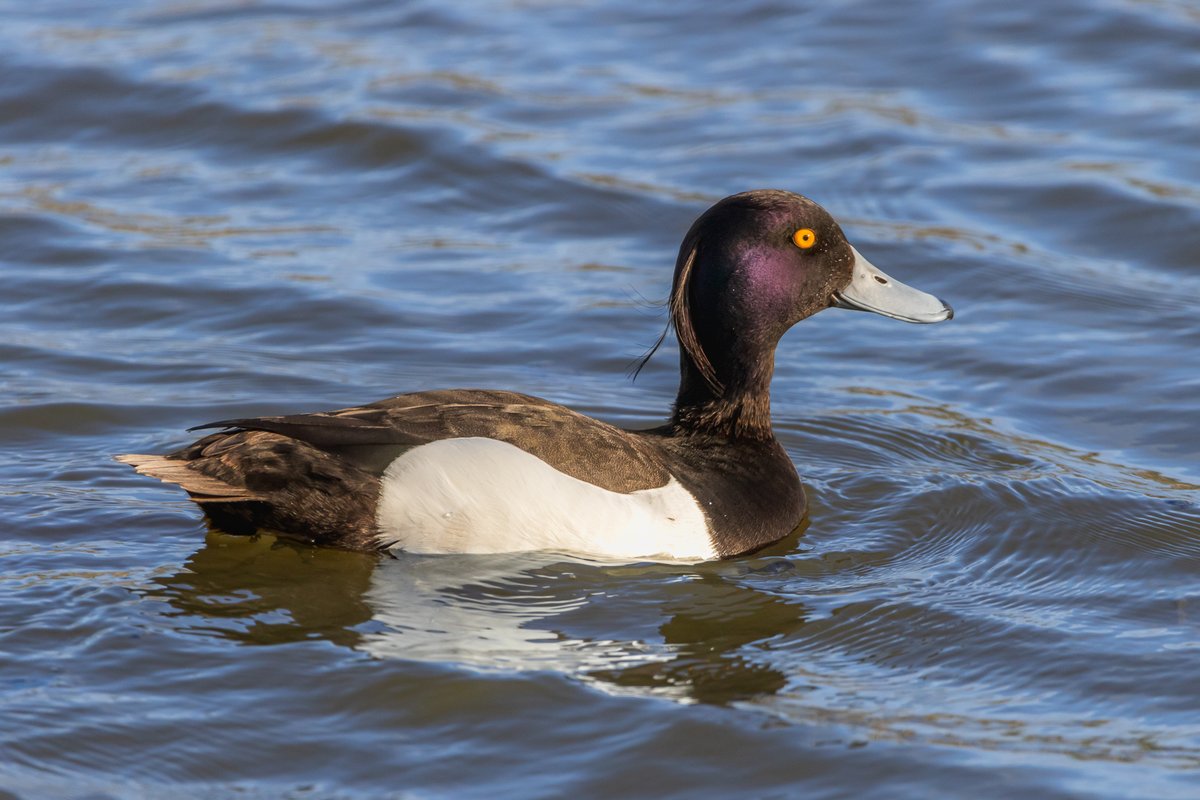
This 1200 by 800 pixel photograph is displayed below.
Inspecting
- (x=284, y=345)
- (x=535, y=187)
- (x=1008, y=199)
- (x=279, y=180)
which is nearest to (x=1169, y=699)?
(x=284, y=345)

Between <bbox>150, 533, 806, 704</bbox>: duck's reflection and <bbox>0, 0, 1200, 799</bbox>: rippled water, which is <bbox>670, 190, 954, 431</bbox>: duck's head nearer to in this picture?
<bbox>0, 0, 1200, 799</bbox>: rippled water

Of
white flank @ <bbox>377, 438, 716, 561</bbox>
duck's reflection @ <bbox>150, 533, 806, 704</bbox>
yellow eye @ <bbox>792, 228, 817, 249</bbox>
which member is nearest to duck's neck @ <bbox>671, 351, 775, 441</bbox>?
yellow eye @ <bbox>792, 228, 817, 249</bbox>

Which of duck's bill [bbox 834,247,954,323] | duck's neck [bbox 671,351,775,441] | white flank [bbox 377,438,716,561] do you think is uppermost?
duck's bill [bbox 834,247,954,323]

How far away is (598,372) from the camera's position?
8.19 meters

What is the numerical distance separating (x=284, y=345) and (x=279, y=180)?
2539 millimetres

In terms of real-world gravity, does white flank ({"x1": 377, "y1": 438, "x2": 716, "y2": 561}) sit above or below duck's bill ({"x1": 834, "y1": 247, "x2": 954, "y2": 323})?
below

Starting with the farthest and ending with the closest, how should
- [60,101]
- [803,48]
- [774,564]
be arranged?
[803,48] → [60,101] → [774,564]

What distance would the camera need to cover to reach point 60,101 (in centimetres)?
1170

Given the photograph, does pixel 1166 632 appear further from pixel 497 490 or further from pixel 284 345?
pixel 284 345

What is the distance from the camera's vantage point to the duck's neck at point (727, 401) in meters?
6.57

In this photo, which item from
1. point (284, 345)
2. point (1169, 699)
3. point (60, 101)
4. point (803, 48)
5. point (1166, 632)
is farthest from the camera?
point (803, 48)

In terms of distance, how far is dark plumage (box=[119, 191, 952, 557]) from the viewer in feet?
18.8

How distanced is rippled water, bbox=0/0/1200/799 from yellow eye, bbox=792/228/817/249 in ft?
3.52

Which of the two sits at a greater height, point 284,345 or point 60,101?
point 60,101
